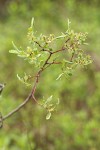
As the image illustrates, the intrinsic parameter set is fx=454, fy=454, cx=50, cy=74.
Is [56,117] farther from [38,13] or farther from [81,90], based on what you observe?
[38,13]

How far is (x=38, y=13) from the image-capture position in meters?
7.70

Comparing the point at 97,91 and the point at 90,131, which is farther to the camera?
the point at 97,91

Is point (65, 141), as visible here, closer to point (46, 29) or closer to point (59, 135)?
point (59, 135)

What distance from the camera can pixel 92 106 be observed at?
5.05 meters

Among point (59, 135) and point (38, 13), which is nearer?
point (59, 135)

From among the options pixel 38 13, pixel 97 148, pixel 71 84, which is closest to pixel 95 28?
pixel 38 13

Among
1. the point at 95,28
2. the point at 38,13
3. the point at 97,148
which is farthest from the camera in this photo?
the point at 38,13

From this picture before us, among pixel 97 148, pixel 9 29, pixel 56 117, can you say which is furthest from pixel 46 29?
pixel 97 148

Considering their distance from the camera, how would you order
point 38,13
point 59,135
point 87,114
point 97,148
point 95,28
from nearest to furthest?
1. point 97,148
2. point 59,135
3. point 87,114
4. point 95,28
5. point 38,13

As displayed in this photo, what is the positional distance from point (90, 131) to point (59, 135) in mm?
354

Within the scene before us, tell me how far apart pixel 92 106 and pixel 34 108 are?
65cm

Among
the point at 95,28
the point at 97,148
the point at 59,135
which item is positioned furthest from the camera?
the point at 95,28

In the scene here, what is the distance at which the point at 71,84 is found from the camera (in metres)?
5.36

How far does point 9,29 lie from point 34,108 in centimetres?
236
